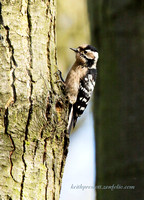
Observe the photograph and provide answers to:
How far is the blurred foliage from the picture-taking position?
946 cm

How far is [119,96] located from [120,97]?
0.08ft

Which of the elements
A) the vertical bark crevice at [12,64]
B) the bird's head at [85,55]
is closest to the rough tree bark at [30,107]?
the vertical bark crevice at [12,64]

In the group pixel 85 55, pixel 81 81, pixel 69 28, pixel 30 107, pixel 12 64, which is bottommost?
pixel 30 107

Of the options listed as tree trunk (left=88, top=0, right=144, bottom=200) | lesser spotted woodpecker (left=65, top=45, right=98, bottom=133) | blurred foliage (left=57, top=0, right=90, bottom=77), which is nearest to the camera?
tree trunk (left=88, top=0, right=144, bottom=200)

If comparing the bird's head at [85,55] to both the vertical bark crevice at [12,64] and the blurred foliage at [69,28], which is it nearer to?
the vertical bark crevice at [12,64]

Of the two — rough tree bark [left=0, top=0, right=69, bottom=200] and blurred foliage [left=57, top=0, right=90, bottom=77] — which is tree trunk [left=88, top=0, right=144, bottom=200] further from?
blurred foliage [left=57, top=0, right=90, bottom=77]

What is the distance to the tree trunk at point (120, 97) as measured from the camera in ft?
15.0

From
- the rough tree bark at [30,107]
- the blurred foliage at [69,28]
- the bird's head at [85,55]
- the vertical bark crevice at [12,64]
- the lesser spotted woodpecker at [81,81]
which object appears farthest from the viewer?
the blurred foliage at [69,28]

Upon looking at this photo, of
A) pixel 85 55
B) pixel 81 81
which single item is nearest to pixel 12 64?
pixel 81 81

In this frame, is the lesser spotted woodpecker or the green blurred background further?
the lesser spotted woodpecker

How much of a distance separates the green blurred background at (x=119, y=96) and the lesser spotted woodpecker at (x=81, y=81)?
23.6 inches

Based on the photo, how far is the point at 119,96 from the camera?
15.9ft

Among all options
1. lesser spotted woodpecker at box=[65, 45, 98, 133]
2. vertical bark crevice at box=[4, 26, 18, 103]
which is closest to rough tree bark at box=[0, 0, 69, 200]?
vertical bark crevice at box=[4, 26, 18, 103]

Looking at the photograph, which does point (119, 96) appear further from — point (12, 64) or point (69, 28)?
point (69, 28)
